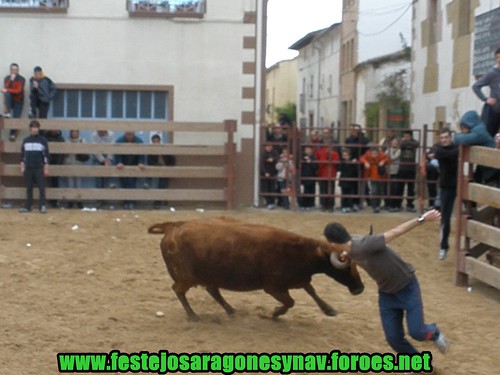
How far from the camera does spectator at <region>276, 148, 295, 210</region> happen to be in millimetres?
17906

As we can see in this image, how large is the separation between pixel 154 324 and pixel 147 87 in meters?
10.5

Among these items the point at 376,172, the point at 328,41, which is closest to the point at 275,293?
the point at 376,172

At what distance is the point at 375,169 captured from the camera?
708 inches

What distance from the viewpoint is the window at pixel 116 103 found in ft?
61.0

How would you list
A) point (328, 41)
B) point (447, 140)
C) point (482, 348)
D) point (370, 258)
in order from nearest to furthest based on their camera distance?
A: 1. point (370, 258)
2. point (482, 348)
3. point (447, 140)
4. point (328, 41)

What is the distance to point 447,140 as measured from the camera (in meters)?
12.2

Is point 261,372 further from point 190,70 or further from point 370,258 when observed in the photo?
point 190,70

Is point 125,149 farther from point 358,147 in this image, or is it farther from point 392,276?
point 392,276

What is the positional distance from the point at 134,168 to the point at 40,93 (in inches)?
89.3

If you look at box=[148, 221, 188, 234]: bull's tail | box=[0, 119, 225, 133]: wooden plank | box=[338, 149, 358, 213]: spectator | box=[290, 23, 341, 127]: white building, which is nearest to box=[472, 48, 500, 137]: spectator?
→ box=[338, 149, 358, 213]: spectator

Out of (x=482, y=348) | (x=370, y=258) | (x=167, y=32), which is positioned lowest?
(x=482, y=348)

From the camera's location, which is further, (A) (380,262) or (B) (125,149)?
(B) (125,149)

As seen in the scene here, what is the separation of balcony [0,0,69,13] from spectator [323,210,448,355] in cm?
1266

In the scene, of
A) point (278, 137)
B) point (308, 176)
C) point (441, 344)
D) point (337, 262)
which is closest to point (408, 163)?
point (308, 176)
